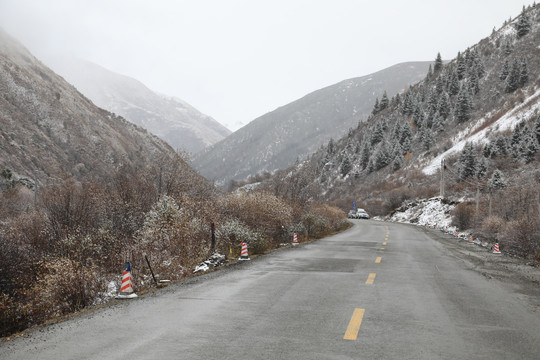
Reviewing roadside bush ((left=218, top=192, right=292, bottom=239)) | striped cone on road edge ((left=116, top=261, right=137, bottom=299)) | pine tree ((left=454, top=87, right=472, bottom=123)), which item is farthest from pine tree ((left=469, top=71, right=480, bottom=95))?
striped cone on road edge ((left=116, top=261, right=137, bottom=299))

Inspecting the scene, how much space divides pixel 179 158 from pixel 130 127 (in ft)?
277

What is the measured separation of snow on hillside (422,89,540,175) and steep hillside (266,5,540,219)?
18 cm

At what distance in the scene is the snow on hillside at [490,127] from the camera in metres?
55.6

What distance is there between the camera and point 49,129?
68875 mm

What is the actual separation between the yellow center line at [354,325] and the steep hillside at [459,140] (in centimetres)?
2467

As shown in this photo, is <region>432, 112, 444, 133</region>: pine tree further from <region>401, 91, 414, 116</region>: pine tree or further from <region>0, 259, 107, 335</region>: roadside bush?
<region>0, 259, 107, 335</region>: roadside bush

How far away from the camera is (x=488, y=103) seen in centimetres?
7250

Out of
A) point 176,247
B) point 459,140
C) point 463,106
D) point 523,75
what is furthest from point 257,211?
point 523,75

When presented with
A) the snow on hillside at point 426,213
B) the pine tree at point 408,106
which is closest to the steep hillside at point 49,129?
the snow on hillside at point 426,213

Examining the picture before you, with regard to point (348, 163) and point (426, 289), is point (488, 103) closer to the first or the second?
point (348, 163)

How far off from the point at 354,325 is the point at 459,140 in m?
68.9

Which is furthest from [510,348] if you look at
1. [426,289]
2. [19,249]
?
[19,249]

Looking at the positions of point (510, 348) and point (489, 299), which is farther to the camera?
point (489, 299)

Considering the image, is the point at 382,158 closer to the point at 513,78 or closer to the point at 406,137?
the point at 406,137
